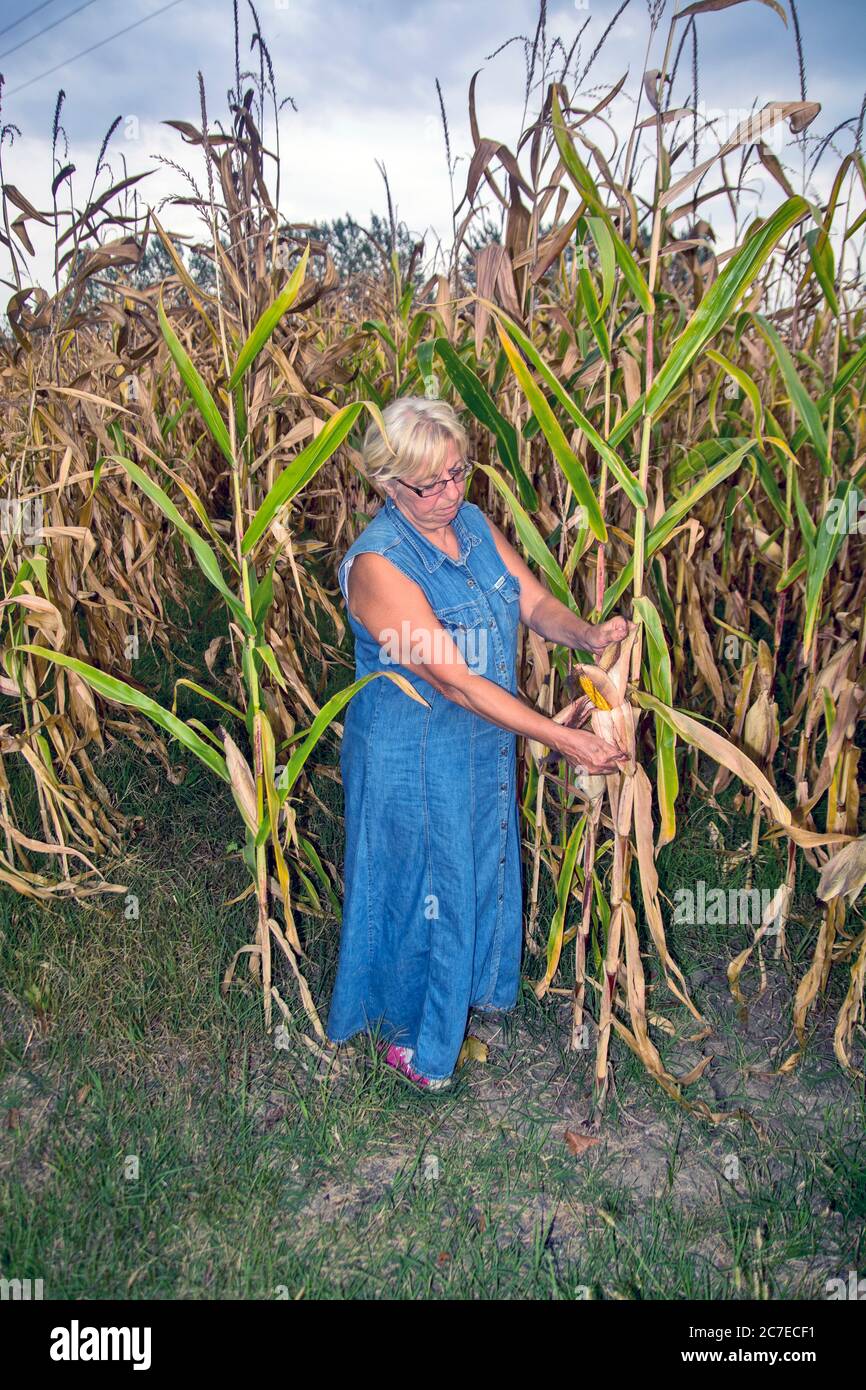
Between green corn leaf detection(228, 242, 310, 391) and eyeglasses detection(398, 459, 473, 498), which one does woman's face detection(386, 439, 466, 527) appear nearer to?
eyeglasses detection(398, 459, 473, 498)

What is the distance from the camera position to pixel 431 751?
208cm

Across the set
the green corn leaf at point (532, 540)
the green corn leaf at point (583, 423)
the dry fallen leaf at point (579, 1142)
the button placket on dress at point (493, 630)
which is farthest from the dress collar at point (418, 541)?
the dry fallen leaf at point (579, 1142)

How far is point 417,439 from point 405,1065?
4.50ft

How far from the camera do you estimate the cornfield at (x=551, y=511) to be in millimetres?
1771

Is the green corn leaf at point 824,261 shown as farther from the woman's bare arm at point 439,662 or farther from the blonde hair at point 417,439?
the woman's bare arm at point 439,662

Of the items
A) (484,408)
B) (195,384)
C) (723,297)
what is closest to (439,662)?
(484,408)

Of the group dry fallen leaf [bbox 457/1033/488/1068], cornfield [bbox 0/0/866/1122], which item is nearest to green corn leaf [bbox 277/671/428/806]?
cornfield [bbox 0/0/866/1122]

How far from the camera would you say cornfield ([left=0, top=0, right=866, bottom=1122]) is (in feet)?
5.81

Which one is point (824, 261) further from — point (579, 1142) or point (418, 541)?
point (579, 1142)

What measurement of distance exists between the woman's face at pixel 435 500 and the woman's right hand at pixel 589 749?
0.51m

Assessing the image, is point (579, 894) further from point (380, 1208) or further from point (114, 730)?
point (114, 730)

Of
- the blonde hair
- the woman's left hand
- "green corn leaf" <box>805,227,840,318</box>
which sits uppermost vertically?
"green corn leaf" <box>805,227,840,318</box>

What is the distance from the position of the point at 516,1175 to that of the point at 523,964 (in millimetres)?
635

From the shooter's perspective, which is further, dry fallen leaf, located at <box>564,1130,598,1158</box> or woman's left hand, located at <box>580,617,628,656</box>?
dry fallen leaf, located at <box>564,1130,598,1158</box>
